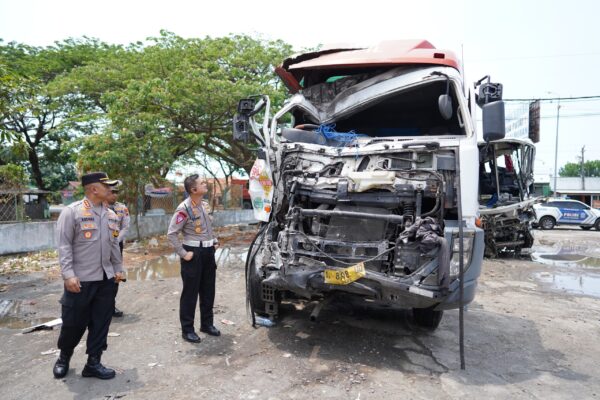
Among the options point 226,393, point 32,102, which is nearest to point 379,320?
point 226,393

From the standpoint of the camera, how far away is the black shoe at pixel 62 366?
346 centimetres

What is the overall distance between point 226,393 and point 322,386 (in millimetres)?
725

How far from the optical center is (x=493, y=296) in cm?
666

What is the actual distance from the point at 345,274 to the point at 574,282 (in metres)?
6.43

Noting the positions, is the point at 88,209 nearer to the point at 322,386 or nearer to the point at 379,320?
the point at 322,386

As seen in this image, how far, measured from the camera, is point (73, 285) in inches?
129

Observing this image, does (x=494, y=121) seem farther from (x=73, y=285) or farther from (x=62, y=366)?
(x=62, y=366)

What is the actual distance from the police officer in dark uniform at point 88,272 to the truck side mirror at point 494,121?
346cm

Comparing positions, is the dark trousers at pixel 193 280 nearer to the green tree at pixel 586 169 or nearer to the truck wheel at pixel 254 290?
the truck wheel at pixel 254 290

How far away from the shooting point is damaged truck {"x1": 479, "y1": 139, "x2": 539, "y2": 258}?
10.2 m

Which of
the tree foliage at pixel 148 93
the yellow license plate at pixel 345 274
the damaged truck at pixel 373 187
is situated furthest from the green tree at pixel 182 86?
the yellow license plate at pixel 345 274

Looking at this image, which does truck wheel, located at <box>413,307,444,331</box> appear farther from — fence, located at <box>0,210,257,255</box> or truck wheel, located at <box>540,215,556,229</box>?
truck wheel, located at <box>540,215,556,229</box>

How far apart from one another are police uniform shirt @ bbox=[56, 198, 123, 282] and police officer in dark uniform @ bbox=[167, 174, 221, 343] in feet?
2.44

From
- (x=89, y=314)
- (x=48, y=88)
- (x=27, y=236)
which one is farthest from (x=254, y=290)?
(x=48, y=88)
